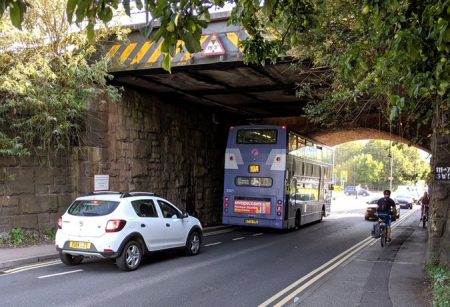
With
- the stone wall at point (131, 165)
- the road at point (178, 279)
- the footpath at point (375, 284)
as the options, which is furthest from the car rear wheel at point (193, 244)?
the stone wall at point (131, 165)

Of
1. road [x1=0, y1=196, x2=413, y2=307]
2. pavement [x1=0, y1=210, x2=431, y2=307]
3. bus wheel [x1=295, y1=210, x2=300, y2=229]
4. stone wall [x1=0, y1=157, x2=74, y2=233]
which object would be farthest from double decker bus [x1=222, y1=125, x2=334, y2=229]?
stone wall [x1=0, y1=157, x2=74, y2=233]

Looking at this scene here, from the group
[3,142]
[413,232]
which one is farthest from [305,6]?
[413,232]

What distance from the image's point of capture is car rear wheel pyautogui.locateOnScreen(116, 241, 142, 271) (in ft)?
30.4

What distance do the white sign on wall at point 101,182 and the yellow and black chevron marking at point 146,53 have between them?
3.54 metres

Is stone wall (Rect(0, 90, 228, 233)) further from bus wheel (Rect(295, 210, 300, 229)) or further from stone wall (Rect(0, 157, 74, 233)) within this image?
bus wheel (Rect(295, 210, 300, 229))

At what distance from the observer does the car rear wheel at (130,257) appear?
9.28 metres

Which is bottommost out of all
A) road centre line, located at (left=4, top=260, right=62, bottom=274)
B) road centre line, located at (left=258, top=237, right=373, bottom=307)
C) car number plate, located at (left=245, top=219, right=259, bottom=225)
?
road centre line, located at (left=4, top=260, right=62, bottom=274)

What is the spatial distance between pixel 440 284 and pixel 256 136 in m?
11.2

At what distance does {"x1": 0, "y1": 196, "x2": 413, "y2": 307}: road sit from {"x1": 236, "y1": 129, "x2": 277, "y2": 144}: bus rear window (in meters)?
5.08

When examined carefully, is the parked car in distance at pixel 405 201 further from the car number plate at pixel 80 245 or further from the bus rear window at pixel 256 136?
the car number plate at pixel 80 245

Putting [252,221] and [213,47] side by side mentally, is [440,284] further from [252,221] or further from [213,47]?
[252,221]

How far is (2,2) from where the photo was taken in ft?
9.28

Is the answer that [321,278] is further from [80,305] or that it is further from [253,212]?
[253,212]

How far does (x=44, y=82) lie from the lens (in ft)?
41.0
